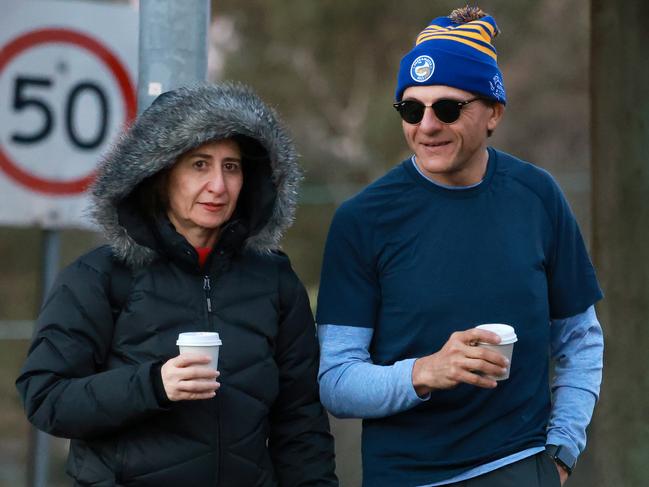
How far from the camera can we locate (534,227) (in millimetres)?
3082

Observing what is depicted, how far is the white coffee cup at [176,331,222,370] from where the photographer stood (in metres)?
2.73

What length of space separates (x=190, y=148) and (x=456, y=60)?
2.16ft

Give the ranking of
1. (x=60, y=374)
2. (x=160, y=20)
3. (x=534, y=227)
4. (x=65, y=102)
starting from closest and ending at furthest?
1. (x=60, y=374)
2. (x=534, y=227)
3. (x=160, y=20)
4. (x=65, y=102)

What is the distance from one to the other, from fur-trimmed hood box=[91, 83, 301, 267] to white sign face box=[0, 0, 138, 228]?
1049 mm

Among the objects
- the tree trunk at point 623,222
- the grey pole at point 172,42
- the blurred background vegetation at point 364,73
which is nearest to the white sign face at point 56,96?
the grey pole at point 172,42

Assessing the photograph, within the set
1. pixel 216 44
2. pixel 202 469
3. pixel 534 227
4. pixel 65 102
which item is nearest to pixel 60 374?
pixel 202 469

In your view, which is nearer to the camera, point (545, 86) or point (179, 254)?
point (179, 254)

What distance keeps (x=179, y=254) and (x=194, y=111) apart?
34 cm

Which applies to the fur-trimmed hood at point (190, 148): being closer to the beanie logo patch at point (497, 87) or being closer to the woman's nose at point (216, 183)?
the woman's nose at point (216, 183)

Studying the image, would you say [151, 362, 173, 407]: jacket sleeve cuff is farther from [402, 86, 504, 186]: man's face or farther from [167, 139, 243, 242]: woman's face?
[402, 86, 504, 186]: man's face

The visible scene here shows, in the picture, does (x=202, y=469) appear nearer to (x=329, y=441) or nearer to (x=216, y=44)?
(x=329, y=441)

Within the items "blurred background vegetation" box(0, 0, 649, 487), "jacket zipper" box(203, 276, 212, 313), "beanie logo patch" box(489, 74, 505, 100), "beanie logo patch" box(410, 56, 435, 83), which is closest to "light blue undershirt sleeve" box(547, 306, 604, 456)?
"beanie logo patch" box(489, 74, 505, 100)

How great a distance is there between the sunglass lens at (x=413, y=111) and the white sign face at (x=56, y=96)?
144 cm

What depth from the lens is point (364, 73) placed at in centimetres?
2017
